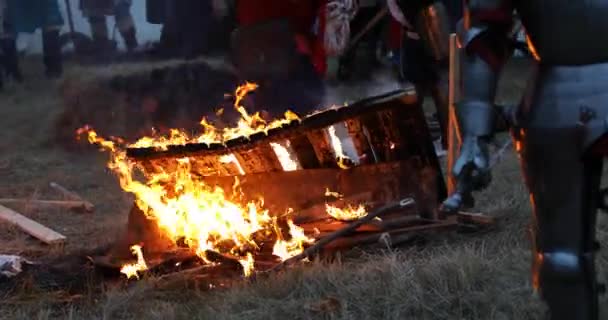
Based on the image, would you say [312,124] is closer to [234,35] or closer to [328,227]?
[328,227]

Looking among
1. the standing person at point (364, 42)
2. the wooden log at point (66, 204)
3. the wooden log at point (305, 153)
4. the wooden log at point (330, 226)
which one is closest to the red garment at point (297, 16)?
the standing person at point (364, 42)

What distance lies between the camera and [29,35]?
945 centimetres

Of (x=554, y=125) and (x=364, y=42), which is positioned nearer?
(x=554, y=125)

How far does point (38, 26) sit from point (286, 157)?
186 inches

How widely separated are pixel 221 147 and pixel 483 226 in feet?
5.46

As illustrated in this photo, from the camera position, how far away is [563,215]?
3.17 m

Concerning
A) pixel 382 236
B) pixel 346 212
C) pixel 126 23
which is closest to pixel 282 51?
pixel 126 23

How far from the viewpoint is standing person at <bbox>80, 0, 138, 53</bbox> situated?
927cm

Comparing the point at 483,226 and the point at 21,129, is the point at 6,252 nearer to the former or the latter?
the point at 483,226

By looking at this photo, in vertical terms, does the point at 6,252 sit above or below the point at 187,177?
below

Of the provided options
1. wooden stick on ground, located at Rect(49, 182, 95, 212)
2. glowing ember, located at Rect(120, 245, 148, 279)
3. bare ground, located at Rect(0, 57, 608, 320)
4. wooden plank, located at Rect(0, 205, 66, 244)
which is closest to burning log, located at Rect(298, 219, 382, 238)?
bare ground, located at Rect(0, 57, 608, 320)

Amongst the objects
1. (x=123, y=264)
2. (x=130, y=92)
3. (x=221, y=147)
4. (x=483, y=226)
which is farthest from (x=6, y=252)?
(x=130, y=92)

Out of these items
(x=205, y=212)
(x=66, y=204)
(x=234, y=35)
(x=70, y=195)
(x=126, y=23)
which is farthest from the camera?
(x=126, y=23)

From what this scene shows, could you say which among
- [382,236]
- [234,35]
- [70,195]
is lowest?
[70,195]
